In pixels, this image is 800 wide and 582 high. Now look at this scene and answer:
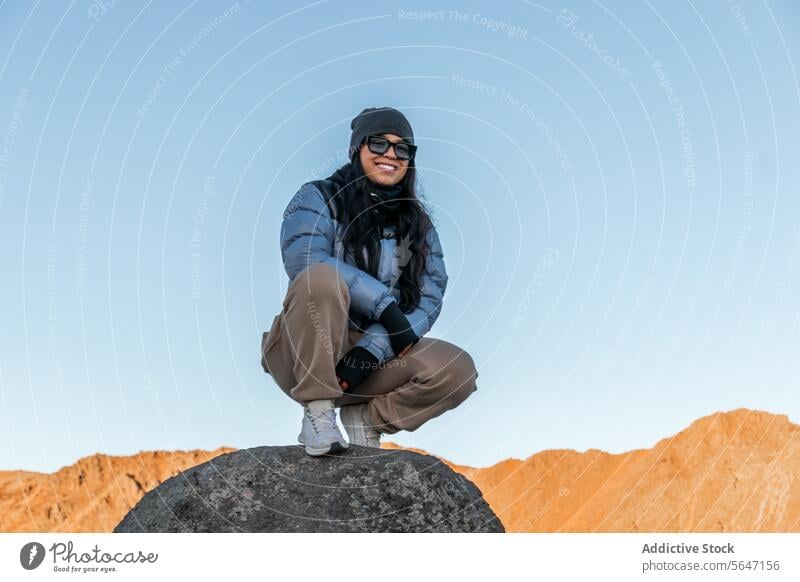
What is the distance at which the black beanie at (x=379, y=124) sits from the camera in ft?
21.0

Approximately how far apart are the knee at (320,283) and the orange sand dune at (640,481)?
28.6m

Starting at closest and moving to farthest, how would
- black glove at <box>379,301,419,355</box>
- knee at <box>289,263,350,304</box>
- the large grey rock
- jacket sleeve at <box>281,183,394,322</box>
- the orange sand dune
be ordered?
the large grey rock < knee at <box>289,263,350,304</box> < jacket sleeve at <box>281,183,394,322</box> < black glove at <box>379,301,419,355</box> < the orange sand dune

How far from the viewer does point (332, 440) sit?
232 inches

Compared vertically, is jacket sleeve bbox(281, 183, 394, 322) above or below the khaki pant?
above

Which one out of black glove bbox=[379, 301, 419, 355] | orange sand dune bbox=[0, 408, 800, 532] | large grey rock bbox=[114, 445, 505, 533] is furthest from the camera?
orange sand dune bbox=[0, 408, 800, 532]

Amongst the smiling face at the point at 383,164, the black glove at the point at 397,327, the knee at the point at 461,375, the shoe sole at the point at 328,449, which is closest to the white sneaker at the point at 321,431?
the shoe sole at the point at 328,449

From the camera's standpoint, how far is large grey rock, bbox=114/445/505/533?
5680 millimetres

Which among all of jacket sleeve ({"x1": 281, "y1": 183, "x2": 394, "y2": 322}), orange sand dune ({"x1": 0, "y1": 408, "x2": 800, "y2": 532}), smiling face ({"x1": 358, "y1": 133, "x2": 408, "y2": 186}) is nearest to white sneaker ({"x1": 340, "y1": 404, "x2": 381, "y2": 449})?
jacket sleeve ({"x1": 281, "y1": 183, "x2": 394, "y2": 322})

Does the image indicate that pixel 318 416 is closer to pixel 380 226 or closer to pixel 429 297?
pixel 429 297

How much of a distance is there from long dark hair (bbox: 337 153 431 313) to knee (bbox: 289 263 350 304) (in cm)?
45

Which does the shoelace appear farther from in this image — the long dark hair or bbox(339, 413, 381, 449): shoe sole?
the long dark hair
